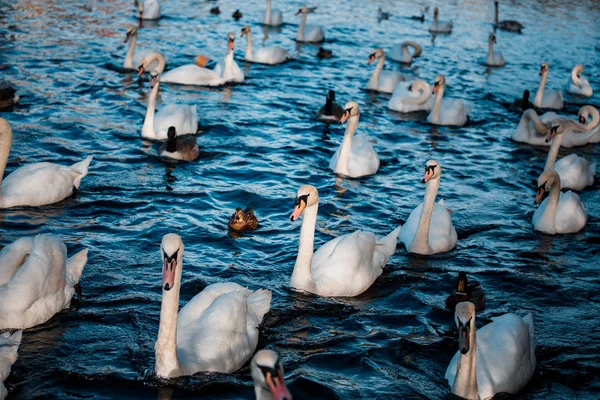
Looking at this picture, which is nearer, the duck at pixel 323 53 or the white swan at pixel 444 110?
the white swan at pixel 444 110

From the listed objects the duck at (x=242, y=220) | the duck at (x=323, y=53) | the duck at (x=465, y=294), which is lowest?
the duck at (x=242, y=220)

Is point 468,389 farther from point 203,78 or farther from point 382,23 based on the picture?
point 382,23

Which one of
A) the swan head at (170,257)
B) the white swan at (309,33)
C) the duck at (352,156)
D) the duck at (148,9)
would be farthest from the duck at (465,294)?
the duck at (148,9)

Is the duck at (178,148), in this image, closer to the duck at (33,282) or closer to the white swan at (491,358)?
the duck at (33,282)

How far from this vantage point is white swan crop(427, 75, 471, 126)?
18281mm

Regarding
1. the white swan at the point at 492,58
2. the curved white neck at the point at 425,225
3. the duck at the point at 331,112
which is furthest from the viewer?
the white swan at the point at 492,58

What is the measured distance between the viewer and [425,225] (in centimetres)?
1112

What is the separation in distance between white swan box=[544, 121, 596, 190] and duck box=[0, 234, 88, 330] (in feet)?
29.3

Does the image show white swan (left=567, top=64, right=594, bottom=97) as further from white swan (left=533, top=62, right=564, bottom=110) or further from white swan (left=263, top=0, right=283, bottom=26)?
white swan (left=263, top=0, right=283, bottom=26)

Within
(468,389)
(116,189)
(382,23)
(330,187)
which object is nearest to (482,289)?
(468,389)

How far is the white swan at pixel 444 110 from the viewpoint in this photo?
18.3m

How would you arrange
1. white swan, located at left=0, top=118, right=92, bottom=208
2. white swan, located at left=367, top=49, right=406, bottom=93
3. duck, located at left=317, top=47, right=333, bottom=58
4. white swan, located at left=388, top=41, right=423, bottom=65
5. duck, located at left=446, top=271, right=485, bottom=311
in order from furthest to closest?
1. white swan, located at left=388, top=41, right=423, bottom=65
2. duck, located at left=317, top=47, right=333, bottom=58
3. white swan, located at left=367, top=49, right=406, bottom=93
4. white swan, located at left=0, top=118, right=92, bottom=208
5. duck, located at left=446, top=271, right=485, bottom=311

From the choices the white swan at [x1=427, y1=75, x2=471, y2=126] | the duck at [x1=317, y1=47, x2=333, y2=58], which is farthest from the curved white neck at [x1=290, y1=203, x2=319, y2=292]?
the duck at [x1=317, y1=47, x2=333, y2=58]

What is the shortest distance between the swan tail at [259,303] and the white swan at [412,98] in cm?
1112
